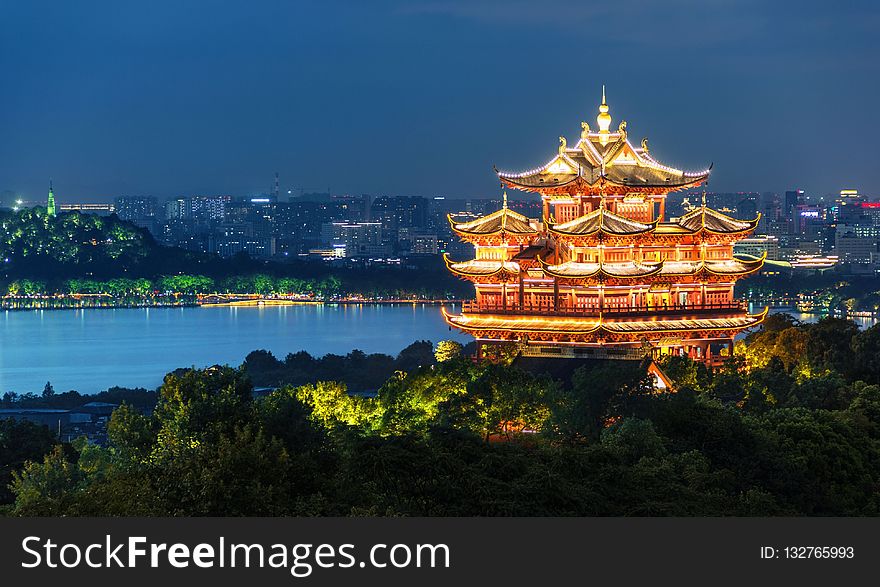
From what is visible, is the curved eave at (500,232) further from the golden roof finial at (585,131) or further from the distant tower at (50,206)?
the distant tower at (50,206)

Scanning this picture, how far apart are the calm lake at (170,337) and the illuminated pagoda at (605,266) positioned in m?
19.4

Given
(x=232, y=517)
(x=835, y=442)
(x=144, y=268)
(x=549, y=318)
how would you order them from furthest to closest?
(x=144, y=268), (x=549, y=318), (x=835, y=442), (x=232, y=517)

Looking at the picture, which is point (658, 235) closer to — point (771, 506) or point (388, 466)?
point (771, 506)

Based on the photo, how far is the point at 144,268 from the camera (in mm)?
86938

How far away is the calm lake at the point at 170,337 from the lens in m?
47.9

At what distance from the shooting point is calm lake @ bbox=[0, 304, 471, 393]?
157 feet

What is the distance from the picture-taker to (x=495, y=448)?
47.7 feet

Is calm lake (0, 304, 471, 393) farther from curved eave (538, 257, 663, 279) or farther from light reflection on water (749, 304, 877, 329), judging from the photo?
curved eave (538, 257, 663, 279)

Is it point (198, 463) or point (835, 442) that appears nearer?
point (198, 463)

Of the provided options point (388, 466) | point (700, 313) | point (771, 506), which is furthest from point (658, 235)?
point (388, 466)

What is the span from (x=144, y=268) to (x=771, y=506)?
7455 cm

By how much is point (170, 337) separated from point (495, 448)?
46.4 meters

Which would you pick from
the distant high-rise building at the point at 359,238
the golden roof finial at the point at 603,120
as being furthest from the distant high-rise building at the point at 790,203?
the golden roof finial at the point at 603,120

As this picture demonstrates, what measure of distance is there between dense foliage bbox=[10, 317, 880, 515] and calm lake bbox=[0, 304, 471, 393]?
23468mm
